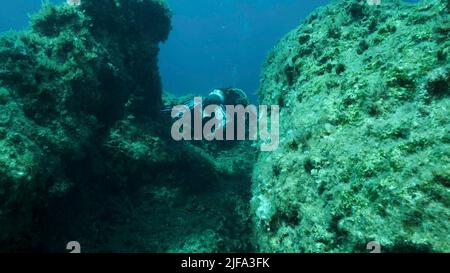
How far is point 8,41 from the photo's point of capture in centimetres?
507

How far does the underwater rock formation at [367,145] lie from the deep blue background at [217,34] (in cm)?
7173

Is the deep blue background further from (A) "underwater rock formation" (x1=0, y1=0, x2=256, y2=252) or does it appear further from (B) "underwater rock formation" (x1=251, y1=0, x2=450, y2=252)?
(B) "underwater rock formation" (x1=251, y1=0, x2=450, y2=252)

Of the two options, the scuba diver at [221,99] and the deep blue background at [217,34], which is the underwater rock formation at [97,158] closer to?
the scuba diver at [221,99]

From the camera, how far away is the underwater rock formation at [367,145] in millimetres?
2506

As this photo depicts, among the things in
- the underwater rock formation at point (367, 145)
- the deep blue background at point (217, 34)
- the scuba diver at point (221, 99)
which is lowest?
the underwater rock formation at point (367, 145)

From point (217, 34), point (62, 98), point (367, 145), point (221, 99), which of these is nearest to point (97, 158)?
point (62, 98)

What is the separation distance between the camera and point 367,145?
10.2 ft

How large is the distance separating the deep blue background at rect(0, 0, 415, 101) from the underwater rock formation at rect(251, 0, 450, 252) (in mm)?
71731

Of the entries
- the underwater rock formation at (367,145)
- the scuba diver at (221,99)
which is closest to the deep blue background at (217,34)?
the scuba diver at (221,99)

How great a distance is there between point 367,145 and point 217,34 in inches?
4116

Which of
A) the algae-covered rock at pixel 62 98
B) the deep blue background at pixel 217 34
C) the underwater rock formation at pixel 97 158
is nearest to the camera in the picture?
the algae-covered rock at pixel 62 98

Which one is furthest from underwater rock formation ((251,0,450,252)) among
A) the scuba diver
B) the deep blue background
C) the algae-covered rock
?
the deep blue background

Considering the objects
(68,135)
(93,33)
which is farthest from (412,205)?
(93,33)

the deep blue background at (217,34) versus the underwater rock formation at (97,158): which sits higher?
the deep blue background at (217,34)
